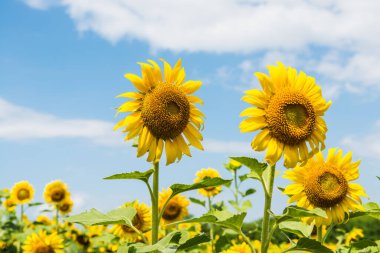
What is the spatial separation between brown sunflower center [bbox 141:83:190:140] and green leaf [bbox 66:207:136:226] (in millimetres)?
552

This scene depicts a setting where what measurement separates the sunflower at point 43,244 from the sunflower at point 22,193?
2.56 m

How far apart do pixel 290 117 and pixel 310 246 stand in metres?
0.86

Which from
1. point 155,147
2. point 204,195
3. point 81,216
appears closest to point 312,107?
point 155,147

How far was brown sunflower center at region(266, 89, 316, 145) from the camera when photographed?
3553 mm

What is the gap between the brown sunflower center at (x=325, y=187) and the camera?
4.05 metres

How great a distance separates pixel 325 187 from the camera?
407 cm

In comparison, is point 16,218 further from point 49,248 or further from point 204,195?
point 204,195

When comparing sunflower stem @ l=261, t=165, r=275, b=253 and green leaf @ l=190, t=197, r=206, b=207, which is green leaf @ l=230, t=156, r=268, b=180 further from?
green leaf @ l=190, t=197, r=206, b=207

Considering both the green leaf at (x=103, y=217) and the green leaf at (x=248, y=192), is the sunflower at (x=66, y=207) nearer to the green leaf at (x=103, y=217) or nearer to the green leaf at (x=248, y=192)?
the green leaf at (x=248, y=192)

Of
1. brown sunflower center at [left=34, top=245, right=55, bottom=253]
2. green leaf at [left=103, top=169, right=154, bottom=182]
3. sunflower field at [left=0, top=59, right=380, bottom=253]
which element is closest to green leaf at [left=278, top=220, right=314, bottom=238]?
sunflower field at [left=0, top=59, right=380, bottom=253]

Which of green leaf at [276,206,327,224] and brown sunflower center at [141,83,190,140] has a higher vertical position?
brown sunflower center at [141,83,190,140]

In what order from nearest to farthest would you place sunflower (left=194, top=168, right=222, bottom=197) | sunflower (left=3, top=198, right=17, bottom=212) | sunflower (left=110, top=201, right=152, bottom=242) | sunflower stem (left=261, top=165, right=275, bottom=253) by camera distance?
sunflower stem (left=261, top=165, right=275, bottom=253) → sunflower (left=110, top=201, right=152, bottom=242) → sunflower (left=194, top=168, right=222, bottom=197) → sunflower (left=3, top=198, right=17, bottom=212)

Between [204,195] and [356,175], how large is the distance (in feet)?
12.3

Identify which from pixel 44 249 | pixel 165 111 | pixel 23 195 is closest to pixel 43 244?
pixel 44 249
